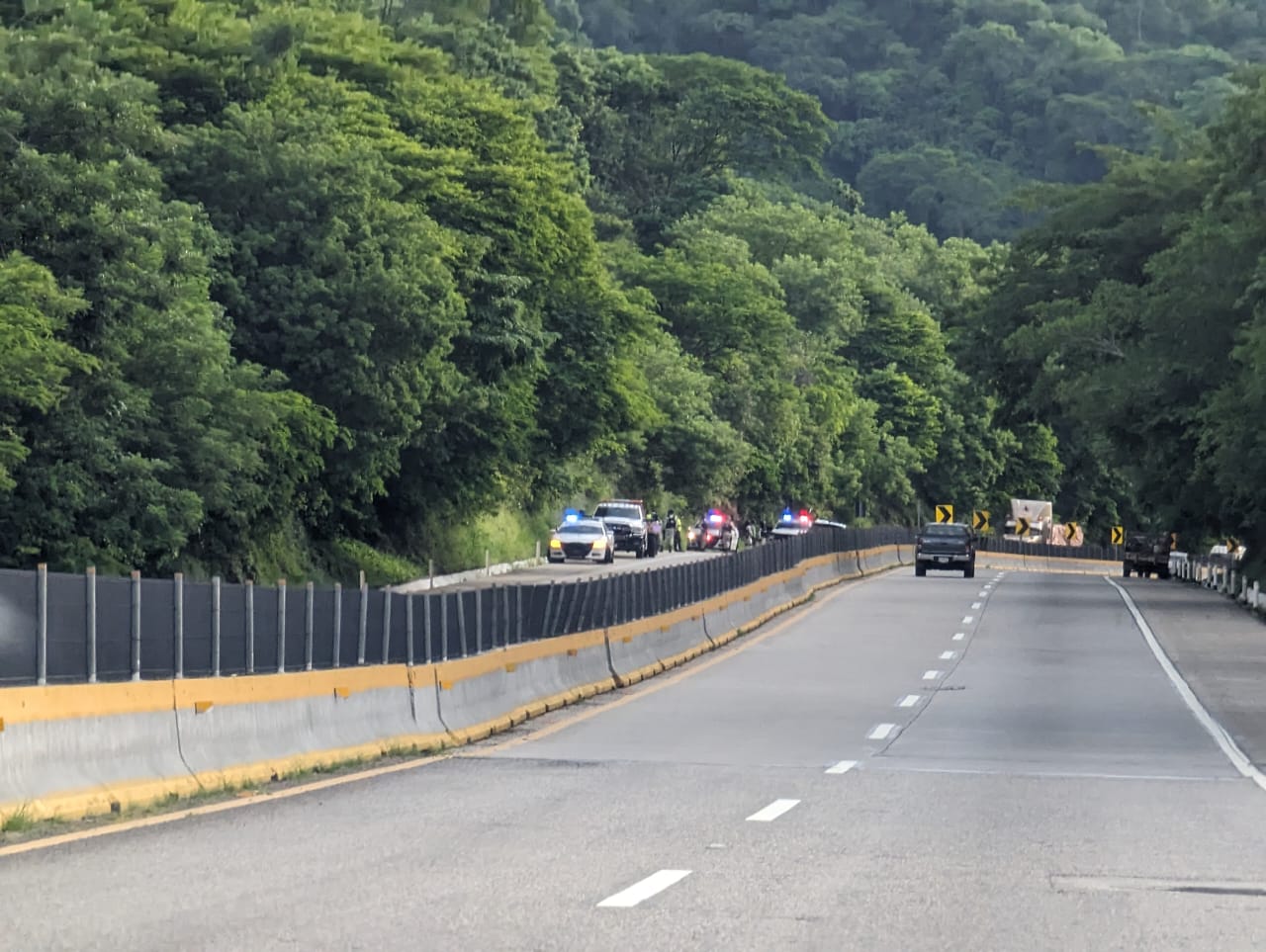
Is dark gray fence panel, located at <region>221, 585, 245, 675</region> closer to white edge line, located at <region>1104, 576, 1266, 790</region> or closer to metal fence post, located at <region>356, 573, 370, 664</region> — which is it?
metal fence post, located at <region>356, 573, 370, 664</region>

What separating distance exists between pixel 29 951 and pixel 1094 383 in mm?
47526

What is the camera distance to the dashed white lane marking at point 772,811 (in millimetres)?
14922

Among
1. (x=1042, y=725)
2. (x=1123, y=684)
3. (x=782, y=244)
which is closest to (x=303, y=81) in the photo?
(x=1123, y=684)

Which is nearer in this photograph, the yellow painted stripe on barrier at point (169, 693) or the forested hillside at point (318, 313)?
the yellow painted stripe on barrier at point (169, 693)

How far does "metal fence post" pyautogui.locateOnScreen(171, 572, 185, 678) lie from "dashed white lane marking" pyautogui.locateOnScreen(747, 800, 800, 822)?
415 cm

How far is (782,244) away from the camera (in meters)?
129

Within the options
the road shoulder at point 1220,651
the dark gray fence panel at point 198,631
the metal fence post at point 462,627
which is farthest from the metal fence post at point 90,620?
the road shoulder at point 1220,651

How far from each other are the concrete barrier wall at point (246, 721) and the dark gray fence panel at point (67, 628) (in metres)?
0.39

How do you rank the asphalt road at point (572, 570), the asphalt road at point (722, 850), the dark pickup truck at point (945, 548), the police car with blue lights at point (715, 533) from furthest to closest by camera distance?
the police car with blue lights at point (715, 533) → the dark pickup truck at point (945, 548) → the asphalt road at point (572, 570) → the asphalt road at point (722, 850)

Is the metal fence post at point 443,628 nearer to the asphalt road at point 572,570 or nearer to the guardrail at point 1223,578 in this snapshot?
the guardrail at point 1223,578

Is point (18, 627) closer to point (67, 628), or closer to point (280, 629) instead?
point (67, 628)

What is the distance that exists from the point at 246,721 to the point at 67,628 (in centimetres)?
218

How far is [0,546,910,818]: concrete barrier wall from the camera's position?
45.8ft

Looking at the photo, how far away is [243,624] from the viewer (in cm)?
1802
